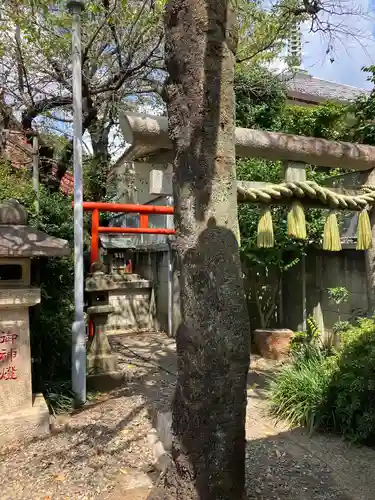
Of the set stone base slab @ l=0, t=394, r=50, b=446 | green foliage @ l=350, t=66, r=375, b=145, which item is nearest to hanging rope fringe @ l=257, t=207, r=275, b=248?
stone base slab @ l=0, t=394, r=50, b=446

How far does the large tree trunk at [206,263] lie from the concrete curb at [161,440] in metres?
0.97

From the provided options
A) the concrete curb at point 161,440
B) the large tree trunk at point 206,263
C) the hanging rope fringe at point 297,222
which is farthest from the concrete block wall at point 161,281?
the large tree trunk at point 206,263

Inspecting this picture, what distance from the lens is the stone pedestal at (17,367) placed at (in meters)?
3.77

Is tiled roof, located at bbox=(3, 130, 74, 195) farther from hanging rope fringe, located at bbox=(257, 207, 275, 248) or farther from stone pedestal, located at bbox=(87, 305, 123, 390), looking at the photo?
hanging rope fringe, located at bbox=(257, 207, 275, 248)

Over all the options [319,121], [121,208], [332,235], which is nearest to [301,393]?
[332,235]

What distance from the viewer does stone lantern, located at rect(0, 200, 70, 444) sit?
3.76 m

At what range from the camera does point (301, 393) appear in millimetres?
4176

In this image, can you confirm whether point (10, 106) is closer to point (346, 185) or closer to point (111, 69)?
point (111, 69)

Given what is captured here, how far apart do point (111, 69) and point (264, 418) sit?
280 inches

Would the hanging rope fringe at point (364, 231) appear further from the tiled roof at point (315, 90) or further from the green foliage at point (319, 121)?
the tiled roof at point (315, 90)

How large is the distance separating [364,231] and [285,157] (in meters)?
1.14

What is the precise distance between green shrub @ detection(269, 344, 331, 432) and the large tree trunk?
6.78 feet

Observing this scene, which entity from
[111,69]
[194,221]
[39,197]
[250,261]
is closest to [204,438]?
[194,221]

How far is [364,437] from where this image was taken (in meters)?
3.54
